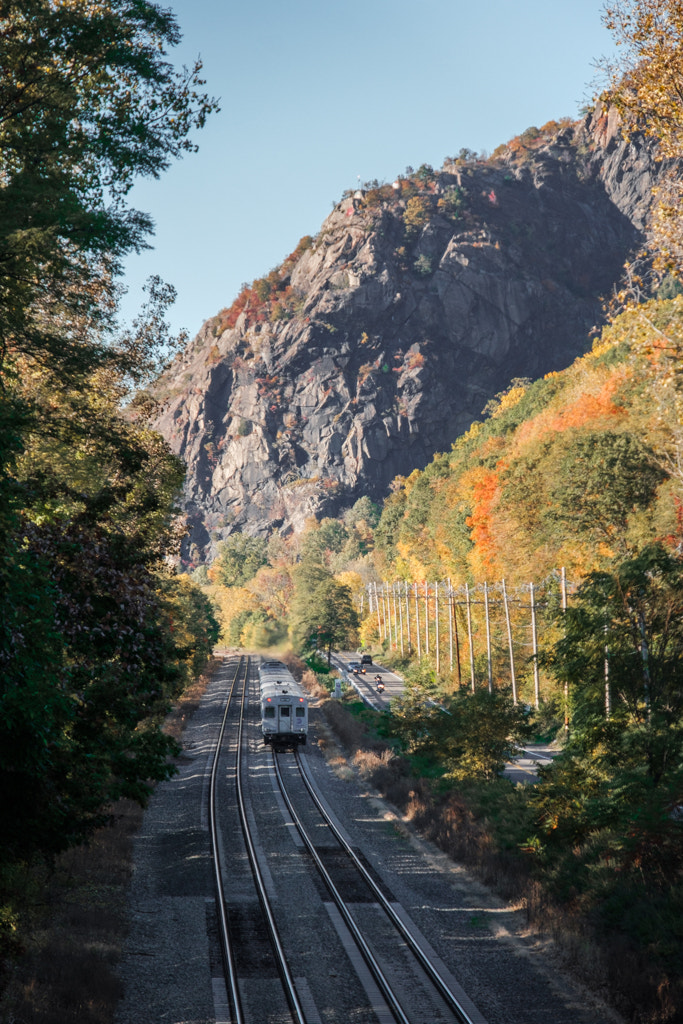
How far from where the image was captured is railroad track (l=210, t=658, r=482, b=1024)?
1230cm

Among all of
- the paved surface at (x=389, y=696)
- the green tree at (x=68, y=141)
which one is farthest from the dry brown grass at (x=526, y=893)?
the green tree at (x=68, y=141)

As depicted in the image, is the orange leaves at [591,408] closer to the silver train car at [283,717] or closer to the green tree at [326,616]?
the green tree at [326,616]

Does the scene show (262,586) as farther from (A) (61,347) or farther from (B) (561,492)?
(A) (61,347)

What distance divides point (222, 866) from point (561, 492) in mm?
34851

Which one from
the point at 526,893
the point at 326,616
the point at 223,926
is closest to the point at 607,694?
the point at 526,893

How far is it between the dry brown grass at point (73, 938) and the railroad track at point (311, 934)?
1.98 meters

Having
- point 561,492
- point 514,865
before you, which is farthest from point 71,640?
point 561,492

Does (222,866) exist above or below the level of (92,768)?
below

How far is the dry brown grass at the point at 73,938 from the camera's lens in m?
11.3

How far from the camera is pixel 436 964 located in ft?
46.0

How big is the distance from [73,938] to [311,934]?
427cm

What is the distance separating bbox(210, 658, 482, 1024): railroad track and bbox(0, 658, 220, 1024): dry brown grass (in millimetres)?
1981

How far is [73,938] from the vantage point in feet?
46.7

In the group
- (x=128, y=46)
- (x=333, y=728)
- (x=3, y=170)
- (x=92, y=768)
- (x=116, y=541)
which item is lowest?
(x=333, y=728)
